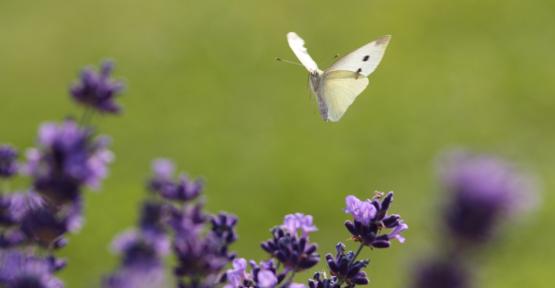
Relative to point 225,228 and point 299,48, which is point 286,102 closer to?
point 299,48

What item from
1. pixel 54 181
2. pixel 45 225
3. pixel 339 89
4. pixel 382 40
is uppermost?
pixel 339 89

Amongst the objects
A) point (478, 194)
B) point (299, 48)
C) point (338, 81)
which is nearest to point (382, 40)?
point (299, 48)

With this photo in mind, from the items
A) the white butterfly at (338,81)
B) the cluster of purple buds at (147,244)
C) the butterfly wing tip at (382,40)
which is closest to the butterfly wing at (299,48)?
the white butterfly at (338,81)

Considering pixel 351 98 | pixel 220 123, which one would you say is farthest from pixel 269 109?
pixel 351 98

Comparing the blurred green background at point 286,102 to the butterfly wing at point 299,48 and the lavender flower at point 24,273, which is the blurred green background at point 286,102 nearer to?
the butterfly wing at point 299,48

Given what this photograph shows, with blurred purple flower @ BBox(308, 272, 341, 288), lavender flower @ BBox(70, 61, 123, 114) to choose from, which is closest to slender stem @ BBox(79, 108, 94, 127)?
lavender flower @ BBox(70, 61, 123, 114)

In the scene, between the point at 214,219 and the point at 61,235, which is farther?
the point at 61,235

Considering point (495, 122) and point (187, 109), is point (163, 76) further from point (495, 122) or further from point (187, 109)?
point (495, 122)
